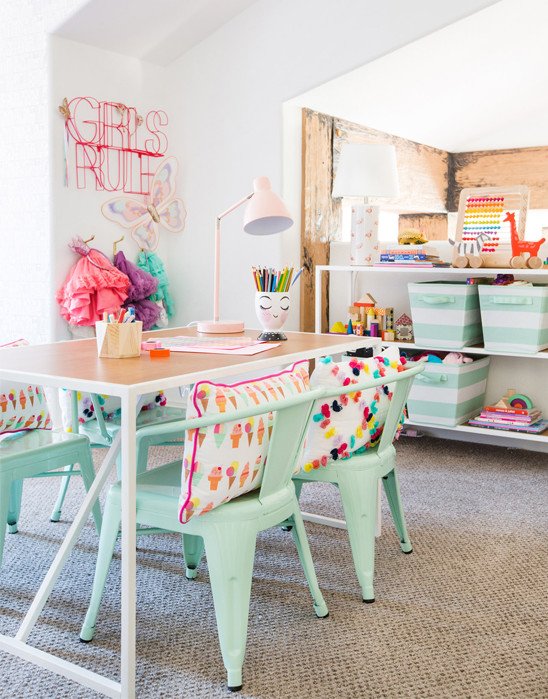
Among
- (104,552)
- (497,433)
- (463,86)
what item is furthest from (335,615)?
(463,86)

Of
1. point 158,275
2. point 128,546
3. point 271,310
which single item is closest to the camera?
point 128,546

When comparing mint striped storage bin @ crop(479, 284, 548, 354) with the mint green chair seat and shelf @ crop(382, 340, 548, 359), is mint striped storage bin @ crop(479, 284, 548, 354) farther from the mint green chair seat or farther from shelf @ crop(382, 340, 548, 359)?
the mint green chair seat

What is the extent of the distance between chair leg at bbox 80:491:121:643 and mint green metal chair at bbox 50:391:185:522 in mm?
601

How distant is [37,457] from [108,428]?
1.63 feet

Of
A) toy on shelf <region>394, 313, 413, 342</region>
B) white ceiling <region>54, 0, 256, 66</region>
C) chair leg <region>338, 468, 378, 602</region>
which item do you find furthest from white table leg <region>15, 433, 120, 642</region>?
white ceiling <region>54, 0, 256, 66</region>

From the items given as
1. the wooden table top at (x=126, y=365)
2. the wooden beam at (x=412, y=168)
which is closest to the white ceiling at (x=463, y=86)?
the wooden beam at (x=412, y=168)

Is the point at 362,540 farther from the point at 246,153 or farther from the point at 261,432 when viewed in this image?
the point at 246,153

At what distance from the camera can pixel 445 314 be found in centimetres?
362

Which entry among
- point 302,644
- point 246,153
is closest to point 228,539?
point 302,644

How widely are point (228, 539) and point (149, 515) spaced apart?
19 centimetres

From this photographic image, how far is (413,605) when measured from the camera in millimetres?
2145

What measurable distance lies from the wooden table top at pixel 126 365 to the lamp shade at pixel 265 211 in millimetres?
396

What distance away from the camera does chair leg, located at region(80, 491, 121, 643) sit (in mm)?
1833

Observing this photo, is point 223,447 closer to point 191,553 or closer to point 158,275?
point 191,553
